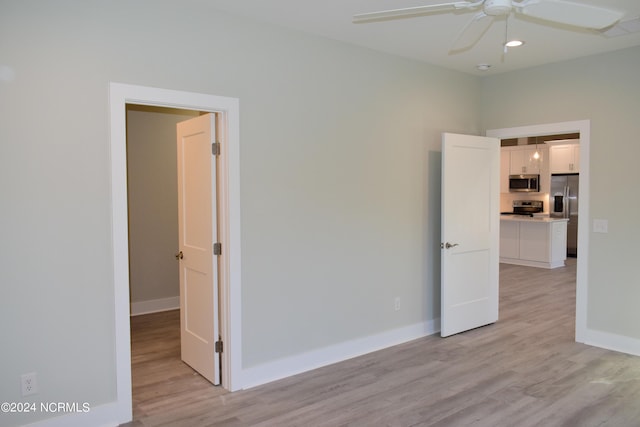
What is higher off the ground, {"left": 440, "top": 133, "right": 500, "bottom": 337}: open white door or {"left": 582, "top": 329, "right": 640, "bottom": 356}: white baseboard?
{"left": 440, "top": 133, "right": 500, "bottom": 337}: open white door

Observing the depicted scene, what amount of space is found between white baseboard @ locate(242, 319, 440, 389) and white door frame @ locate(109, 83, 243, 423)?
0.56 feet

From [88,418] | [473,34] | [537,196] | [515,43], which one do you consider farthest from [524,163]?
[88,418]

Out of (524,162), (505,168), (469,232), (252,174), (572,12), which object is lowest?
(469,232)

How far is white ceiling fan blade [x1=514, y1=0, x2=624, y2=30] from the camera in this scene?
2.08 m

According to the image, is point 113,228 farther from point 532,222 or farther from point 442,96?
point 532,222

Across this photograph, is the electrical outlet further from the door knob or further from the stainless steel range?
the stainless steel range

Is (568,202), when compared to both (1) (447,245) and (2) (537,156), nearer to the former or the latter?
(2) (537,156)

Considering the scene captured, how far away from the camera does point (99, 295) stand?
9.23ft

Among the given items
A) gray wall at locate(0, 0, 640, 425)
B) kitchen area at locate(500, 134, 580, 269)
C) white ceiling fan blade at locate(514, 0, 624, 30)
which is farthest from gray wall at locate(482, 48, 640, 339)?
kitchen area at locate(500, 134, 580, 269)

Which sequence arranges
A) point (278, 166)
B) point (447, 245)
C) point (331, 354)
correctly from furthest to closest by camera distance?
point (447, 245) → point (331, 354) → point (278, 166)

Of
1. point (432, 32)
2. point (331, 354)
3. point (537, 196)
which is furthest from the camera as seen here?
point (537, 196)

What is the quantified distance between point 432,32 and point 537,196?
746cm

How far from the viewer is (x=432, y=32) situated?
3.69 meters

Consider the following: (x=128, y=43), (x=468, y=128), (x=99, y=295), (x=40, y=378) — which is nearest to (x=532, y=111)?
(x=468, y=128)
